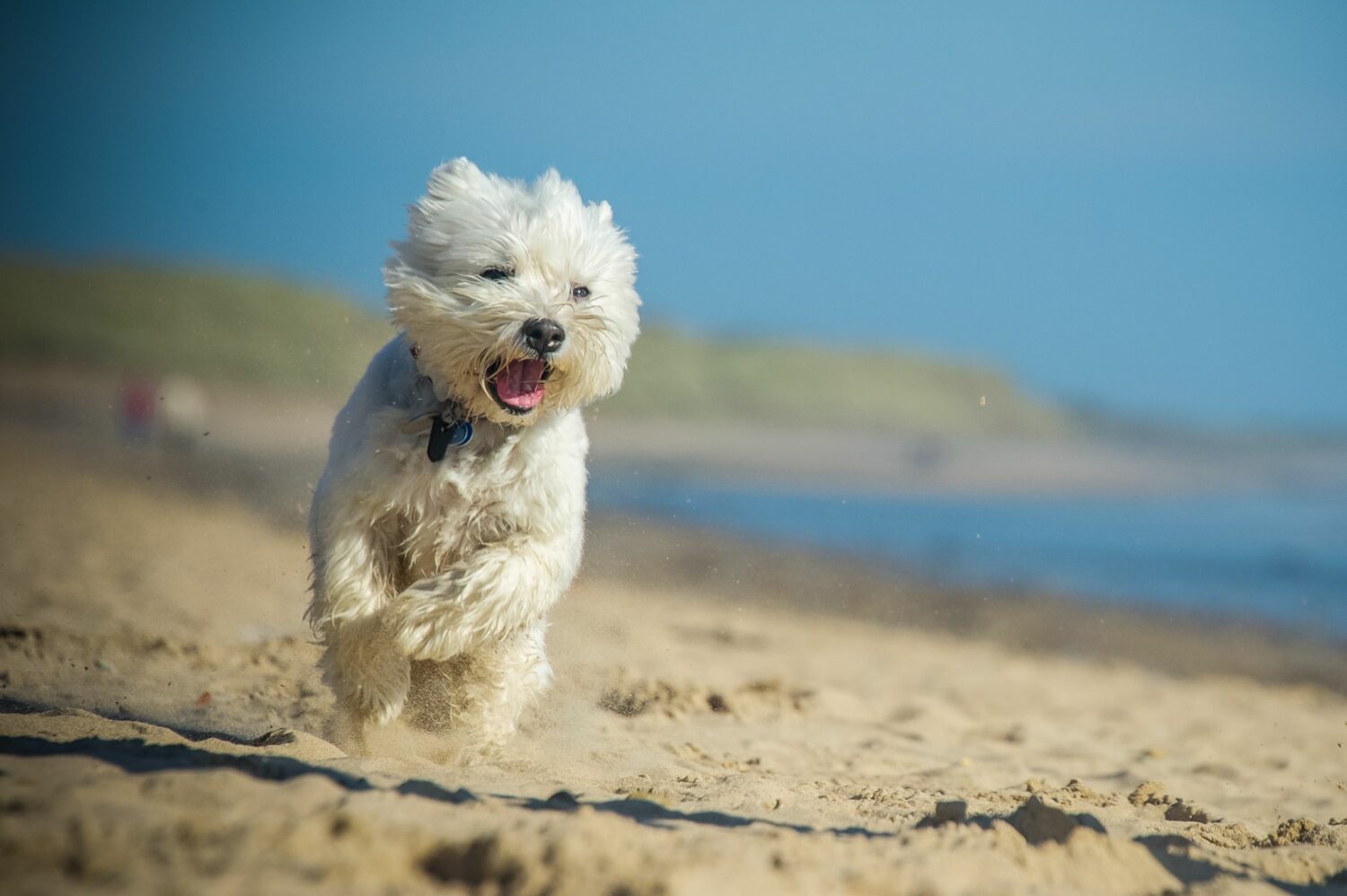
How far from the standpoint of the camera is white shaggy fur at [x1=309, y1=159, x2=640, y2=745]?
5.41m

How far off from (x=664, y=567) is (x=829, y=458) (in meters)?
30.3

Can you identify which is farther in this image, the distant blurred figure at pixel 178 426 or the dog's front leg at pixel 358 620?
the distant blurred figure at pixel 178 426

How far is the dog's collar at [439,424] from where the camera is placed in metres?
5.39

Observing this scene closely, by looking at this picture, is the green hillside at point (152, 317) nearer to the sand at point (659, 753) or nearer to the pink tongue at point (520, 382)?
the sand at point (659, 753)

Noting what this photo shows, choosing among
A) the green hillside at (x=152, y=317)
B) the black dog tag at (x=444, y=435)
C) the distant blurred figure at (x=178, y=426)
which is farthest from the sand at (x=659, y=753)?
the green hillside at (x=152, y=317)

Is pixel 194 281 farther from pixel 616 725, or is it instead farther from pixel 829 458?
pixel 616 725

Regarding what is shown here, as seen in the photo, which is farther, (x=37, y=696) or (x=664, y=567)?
(x=664, y=567)

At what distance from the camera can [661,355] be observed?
7225cm

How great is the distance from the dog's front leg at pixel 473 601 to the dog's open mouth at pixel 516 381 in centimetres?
60

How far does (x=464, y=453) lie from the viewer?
18.0 feet

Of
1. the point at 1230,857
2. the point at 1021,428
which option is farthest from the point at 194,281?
the point at 1230,857

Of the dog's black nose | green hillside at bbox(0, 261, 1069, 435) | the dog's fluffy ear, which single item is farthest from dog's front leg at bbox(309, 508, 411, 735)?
green hillside at bbox(0, 261, 1069, 435)

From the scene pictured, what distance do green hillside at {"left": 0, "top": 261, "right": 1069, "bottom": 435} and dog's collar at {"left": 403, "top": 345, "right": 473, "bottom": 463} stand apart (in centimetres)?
2365

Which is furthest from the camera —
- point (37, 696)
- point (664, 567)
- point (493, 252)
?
point (664, 567)
